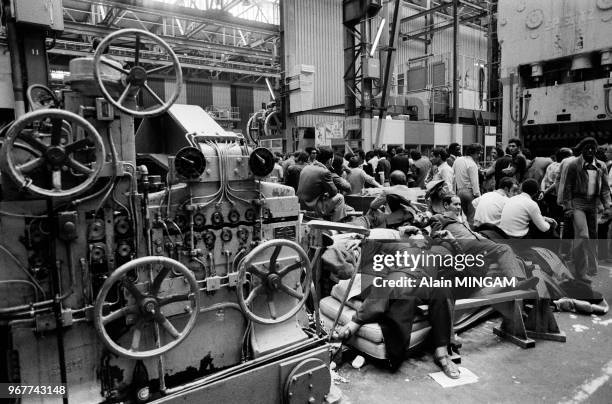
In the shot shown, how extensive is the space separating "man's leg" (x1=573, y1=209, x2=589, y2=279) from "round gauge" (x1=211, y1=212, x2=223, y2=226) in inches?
157

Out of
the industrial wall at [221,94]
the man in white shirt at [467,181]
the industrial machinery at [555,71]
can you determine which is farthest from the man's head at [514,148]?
the industrial wall at [221,94]

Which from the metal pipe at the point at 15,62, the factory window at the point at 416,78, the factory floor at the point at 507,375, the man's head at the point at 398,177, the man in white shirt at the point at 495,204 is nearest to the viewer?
the factory floor at the point at 507,375

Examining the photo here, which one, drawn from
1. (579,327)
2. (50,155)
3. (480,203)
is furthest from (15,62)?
(579,327)

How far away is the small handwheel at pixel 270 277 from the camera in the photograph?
217 centimetres

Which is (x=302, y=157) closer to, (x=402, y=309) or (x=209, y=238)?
(x=402, y=309)

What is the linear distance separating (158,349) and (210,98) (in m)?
16.4

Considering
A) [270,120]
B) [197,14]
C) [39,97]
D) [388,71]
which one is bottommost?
[39,97]

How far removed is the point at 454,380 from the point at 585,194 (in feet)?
10.3

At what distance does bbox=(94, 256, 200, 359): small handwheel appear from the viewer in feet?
5.98

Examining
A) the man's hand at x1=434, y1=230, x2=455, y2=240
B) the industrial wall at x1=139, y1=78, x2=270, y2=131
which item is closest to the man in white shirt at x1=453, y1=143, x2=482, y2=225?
the man's hand at x1=434, y1=230, x2=455, y2=240

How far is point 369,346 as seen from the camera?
3.02 meters

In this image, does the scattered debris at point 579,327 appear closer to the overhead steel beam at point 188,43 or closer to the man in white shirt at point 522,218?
the man in white shirt at point 522,218

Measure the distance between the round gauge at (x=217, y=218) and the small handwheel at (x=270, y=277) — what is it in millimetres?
258

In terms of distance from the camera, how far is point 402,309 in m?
2.93
